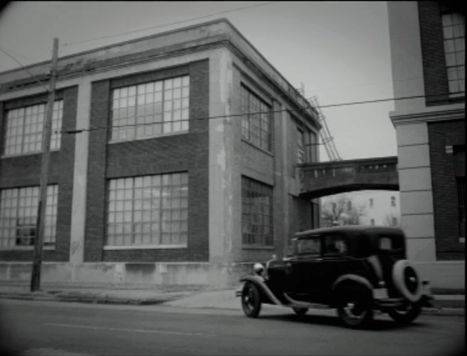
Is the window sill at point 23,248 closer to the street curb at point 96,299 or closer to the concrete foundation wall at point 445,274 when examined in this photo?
Result: the street curb at point 96,299

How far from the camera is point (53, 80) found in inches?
671

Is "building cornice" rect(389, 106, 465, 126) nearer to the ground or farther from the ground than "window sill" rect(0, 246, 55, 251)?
farther from the ground

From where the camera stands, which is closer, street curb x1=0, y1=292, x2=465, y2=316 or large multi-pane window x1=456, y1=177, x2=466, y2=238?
large multi-pane window x1=456, y1=177, x2=466, y2=238

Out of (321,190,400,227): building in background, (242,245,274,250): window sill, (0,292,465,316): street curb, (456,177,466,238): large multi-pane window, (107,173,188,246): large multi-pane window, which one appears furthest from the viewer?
(321,190,400,227): building in background

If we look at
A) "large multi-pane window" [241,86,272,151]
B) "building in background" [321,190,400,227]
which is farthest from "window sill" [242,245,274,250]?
"building in background" [321,190,400,227]

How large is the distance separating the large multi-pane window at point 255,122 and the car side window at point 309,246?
11125 millimetres

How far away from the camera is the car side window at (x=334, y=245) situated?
9.17 metres

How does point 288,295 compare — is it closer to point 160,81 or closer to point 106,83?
point 160,81

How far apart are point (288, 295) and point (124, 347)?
437 centimetres

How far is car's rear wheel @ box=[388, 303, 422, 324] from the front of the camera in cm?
887

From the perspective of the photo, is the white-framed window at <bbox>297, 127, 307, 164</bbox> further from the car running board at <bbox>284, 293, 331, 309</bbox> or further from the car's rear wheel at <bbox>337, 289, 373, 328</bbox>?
the car's rear wheel at <bbox>337, 289, 373, 328</bbox>

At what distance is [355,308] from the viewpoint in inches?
338

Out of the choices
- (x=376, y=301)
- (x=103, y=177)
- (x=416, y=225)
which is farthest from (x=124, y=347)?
(x=103, y=177)

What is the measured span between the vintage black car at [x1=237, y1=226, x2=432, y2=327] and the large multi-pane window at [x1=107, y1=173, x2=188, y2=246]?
940cm
